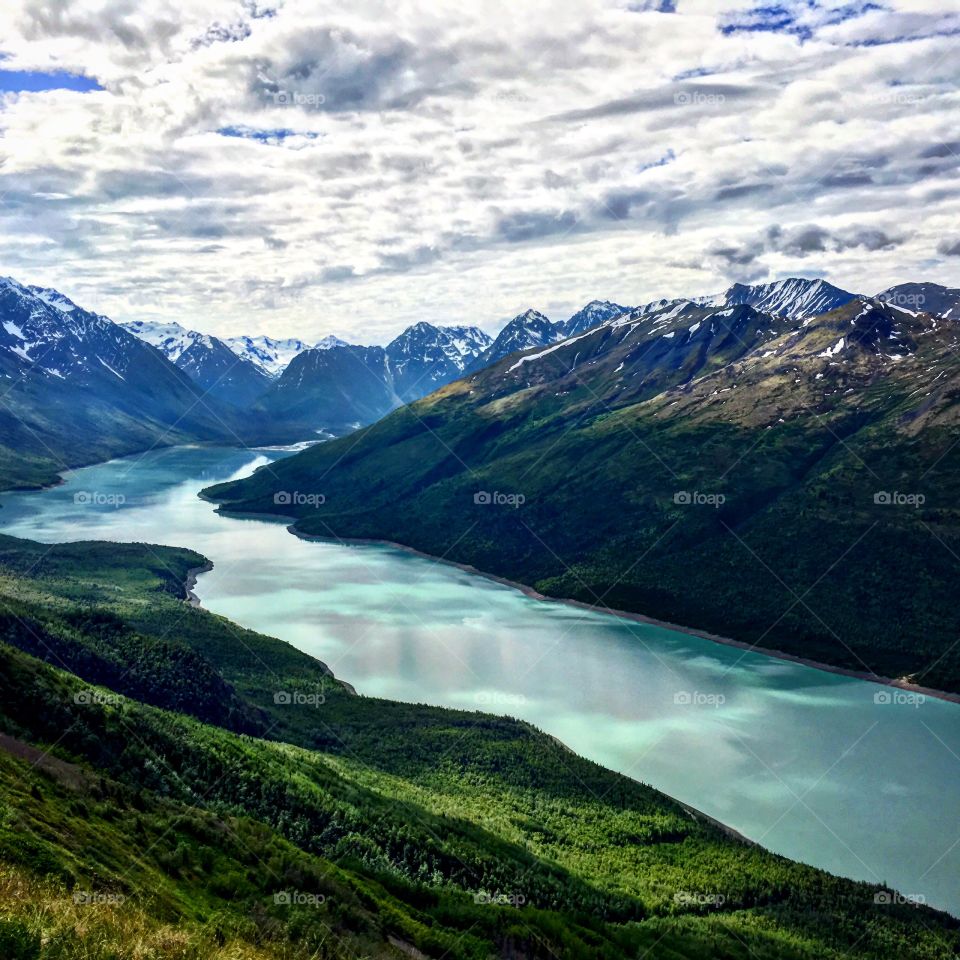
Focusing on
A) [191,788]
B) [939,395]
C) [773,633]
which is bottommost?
[773,633]

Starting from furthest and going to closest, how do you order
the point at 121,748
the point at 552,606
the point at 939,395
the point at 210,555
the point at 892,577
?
1. the point at 210,555
2. the point at 939,395
3. the point at 552,606
4. the point at 892,577
5. the point at 121,748

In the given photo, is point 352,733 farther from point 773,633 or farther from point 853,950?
point 773,633

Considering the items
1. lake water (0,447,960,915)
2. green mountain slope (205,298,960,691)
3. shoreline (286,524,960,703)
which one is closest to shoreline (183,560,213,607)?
lake water (0,447,960,915)

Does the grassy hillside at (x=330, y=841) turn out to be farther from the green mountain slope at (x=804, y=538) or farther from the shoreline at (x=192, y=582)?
the green mountain slope at (x=804, y=538)

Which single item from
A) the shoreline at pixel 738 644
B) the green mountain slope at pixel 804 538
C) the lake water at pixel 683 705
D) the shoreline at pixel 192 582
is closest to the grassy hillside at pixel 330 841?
the lake water at pixel 683 705

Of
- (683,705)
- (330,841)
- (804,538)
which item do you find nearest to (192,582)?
(683,705)

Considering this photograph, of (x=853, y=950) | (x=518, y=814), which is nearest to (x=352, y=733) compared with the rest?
(x=518, y=814)

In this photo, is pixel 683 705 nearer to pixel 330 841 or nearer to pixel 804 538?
pixel 330 841

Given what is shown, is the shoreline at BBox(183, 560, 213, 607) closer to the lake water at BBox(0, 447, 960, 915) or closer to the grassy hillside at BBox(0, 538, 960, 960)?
the lake water at BBox(0, 447, 960, 915)
